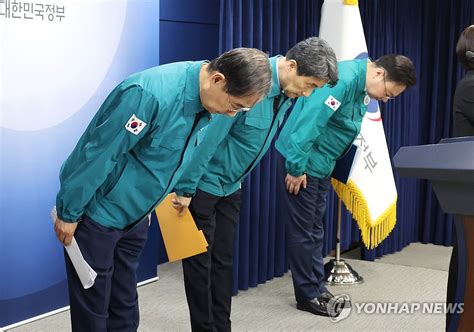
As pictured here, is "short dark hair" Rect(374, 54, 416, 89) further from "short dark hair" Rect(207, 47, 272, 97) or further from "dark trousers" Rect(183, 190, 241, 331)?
"short dark hair" Rect(207, 47, 272, 97)

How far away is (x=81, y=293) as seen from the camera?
1719mm

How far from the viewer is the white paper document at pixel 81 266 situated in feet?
5.46

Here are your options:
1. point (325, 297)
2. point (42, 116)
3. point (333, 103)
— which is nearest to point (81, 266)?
point (42, 116)

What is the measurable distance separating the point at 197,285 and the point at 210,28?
92.7 inches

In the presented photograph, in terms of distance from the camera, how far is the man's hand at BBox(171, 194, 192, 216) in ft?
7.14

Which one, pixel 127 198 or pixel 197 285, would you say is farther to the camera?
pixel 197 285

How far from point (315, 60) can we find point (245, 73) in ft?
2.29

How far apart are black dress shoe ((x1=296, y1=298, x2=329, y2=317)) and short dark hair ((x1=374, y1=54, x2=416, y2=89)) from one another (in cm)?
108

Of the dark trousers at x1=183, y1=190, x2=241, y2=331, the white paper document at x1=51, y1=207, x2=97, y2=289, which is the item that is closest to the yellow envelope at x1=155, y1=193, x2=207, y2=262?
the dark trousers at x1=183, y1=190, x2=241, y2=331

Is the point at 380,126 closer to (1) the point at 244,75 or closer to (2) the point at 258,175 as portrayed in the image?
(2) the point at 258,175

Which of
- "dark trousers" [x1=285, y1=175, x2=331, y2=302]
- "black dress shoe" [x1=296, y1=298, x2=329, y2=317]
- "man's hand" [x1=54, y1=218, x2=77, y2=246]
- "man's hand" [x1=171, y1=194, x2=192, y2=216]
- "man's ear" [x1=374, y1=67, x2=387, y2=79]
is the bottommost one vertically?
"black dress shoe" [x1=296, y1=298, x2=329, y2=317]

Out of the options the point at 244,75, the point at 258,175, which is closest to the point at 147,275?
the point at 258,175

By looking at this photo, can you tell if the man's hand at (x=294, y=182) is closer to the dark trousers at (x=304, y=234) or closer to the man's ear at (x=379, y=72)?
the dark trousers at (x=304, y=234)

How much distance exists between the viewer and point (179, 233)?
2.19 metres
